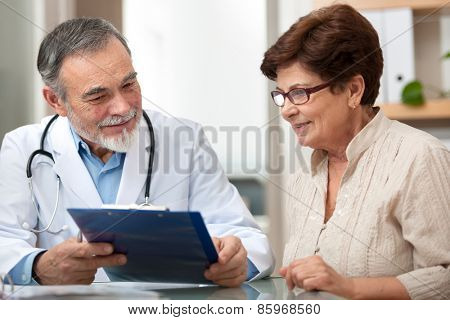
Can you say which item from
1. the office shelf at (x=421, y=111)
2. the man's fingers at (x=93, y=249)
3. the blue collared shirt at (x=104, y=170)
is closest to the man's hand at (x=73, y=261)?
the man's fingers at (x=93, y=249)

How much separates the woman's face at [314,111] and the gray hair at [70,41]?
A: 34cm

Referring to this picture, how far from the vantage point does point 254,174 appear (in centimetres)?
138

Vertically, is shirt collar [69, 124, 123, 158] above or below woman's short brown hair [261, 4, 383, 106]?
below

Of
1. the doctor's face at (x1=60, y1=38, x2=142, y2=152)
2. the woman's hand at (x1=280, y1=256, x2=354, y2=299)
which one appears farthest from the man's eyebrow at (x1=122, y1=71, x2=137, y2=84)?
the woman's hand at (x1=280, y1=256, x2=354, y2=299)

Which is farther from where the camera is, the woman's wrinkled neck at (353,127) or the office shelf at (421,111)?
the office shelf at (421,111)

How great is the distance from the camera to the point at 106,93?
1245 millimetres

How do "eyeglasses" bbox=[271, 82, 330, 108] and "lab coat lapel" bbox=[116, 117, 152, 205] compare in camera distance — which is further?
"lab coat lapel" bbox=[116, 117, 152, 205]

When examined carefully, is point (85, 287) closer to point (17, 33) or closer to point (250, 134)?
point (250, 134)

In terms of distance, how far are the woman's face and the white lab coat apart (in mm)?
204

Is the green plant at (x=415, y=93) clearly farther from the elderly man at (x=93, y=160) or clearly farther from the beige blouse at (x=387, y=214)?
the elderly man at (x=93, y=160)

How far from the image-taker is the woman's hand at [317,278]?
3.12 feet

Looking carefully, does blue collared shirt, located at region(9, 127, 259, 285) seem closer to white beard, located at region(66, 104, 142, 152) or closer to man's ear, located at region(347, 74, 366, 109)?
white beard, located at region(66, 104, 142, 152)

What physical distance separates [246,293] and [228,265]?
51mm

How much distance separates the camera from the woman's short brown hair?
109 centimetres
